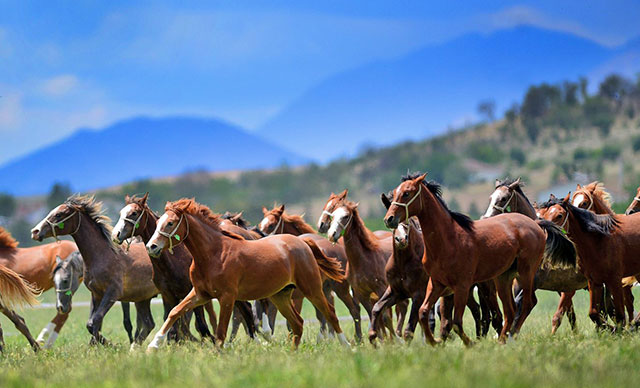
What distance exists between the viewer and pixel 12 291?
494 inches

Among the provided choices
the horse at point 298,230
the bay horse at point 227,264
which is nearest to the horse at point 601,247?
the bay horse at point 227,264

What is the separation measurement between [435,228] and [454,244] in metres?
0.30

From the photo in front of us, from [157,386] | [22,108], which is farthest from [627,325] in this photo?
[22,108]

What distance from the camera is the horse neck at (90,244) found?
13.2 meters

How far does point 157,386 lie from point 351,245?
19.5 feet

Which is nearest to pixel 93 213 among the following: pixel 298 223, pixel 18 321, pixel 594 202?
pixel 18 321

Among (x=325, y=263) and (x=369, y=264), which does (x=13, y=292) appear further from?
(x=369, y=264)

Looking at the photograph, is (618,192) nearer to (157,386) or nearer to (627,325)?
(627,325)

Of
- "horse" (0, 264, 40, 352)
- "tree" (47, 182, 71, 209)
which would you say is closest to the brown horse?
"horse" (0, 264, 40, 352)

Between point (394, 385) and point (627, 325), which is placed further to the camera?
point (627, 325)

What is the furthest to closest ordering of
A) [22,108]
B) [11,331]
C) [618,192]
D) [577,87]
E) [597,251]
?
[22,108] → [577,87] → [618,192] → [11,331] → [597,251]

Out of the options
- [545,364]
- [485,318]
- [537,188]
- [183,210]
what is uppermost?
[183,210]

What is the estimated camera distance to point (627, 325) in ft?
37.0

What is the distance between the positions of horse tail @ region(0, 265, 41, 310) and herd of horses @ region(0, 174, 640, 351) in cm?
2
